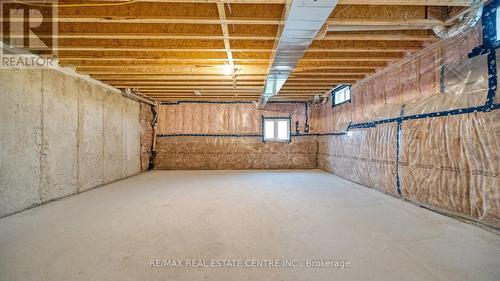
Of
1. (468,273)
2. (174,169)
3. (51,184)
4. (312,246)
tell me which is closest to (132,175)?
(174,169)

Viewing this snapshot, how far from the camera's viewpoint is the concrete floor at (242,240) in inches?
60.5

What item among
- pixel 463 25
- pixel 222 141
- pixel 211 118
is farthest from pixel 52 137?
pixel 463 25

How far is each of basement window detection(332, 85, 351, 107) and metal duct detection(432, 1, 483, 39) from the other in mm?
2761

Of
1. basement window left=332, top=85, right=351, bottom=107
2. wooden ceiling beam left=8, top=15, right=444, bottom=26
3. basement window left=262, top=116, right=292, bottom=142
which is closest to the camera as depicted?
wooden ceiling beam left=8, top=15, right=444, bottom=26

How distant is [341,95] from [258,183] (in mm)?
3285

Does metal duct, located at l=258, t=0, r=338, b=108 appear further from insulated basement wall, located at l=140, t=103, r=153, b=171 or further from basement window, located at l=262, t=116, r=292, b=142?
insulated basement wall, located at l=140, t=103, r=153, b=171

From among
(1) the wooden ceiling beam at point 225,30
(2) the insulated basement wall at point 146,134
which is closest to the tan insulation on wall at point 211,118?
(2) the insulated basement wall at point 146,134

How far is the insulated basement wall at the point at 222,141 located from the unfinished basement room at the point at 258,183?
227 cm

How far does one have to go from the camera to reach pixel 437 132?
2.89 meters

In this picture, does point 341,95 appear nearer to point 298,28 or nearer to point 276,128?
point 276,128

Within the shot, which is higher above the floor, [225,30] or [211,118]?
[225,30]

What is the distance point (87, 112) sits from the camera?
4262mm

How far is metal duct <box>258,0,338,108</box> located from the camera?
6.11 ft

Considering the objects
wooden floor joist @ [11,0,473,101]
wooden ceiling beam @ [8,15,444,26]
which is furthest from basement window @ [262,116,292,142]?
wooden ceiling beam @ [8,15,444,26]
